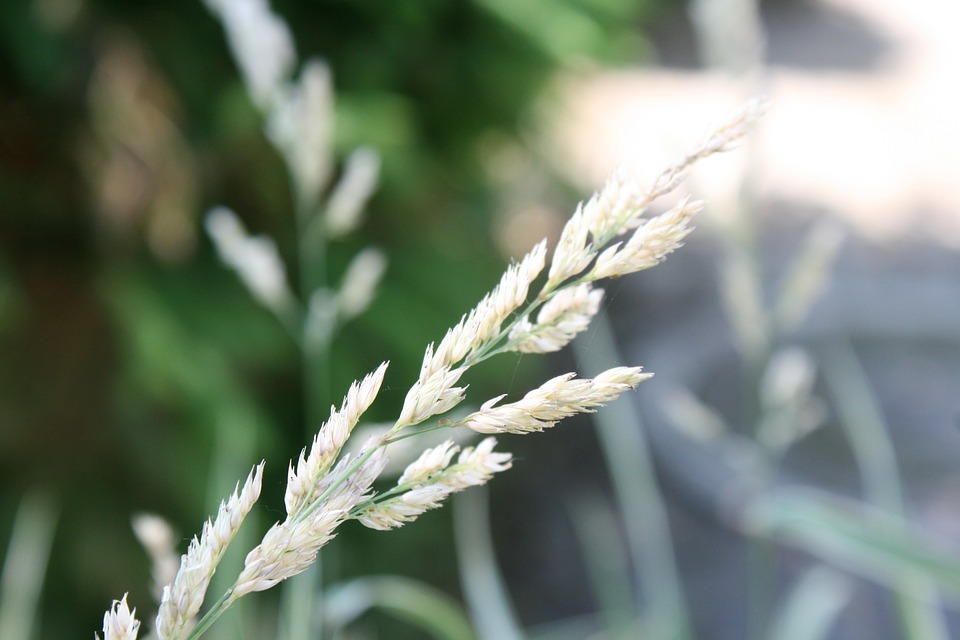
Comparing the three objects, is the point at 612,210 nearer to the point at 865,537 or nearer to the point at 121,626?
the point at 121,626

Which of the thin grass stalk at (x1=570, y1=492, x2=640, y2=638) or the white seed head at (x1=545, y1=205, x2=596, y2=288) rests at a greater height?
the thin grass stalk at (x1=570, y1=492, x2=640, y2=638)

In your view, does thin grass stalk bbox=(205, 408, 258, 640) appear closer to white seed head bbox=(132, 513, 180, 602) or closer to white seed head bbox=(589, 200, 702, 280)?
white seed head bbox=(132, 513, 180, 602)

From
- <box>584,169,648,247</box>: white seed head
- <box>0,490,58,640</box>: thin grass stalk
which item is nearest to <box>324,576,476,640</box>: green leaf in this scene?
<box>584,169,648,247</box>: white seed head

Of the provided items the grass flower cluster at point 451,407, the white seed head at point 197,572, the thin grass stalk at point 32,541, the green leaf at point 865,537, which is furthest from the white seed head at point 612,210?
the thin grass stalk at point 32,541

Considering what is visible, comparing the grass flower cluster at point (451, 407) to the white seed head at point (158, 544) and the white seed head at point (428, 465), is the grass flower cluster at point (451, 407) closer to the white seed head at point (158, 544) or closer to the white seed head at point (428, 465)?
the white seed head at point (428, 465)

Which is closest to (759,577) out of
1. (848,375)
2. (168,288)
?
(168,288)

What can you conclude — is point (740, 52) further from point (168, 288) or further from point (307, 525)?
point (168, 288)
